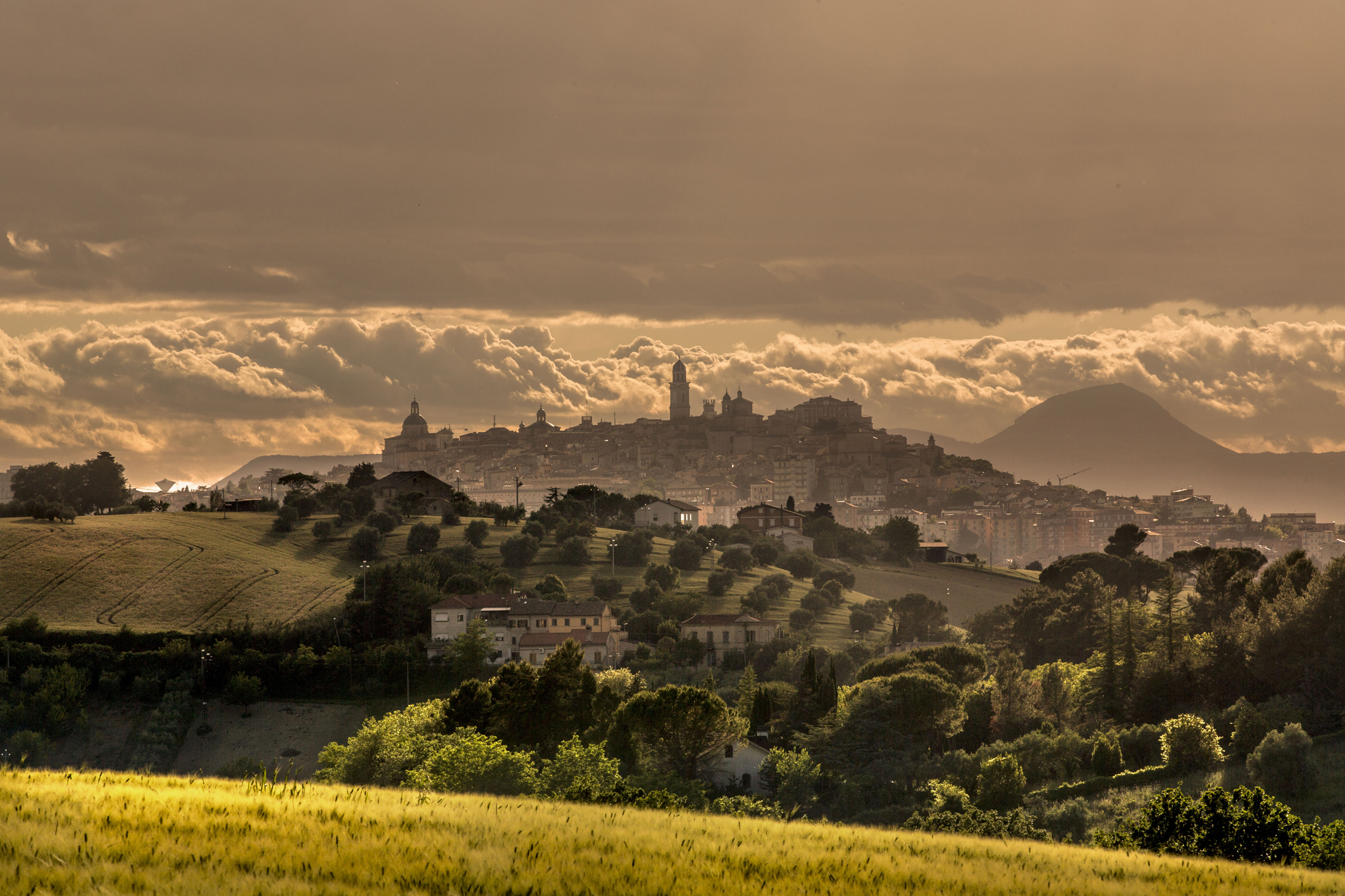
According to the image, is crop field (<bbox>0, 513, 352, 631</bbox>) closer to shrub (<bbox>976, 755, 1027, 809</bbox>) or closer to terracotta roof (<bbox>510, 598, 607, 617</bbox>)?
terracotta roof (<bbox>510, 598, 607, 617</bbox>)

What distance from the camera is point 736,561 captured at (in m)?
102

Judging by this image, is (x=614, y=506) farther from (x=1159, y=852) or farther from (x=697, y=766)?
(x=1159, y=852)

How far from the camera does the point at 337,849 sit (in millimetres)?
13125

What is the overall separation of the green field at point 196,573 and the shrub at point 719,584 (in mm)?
738

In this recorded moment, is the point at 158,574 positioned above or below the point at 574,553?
below

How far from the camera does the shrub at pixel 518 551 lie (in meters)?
97.2

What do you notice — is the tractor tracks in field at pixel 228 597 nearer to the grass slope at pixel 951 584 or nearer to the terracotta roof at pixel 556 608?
the terracotta roof at pixel 556 608

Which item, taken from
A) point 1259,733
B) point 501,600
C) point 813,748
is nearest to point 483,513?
point 501,600

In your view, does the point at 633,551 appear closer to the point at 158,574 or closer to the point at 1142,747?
the point at 158,574

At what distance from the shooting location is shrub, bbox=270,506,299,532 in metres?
106

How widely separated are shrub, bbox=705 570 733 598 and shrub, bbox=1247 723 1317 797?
52.8m

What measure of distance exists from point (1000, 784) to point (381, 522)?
72.1 m

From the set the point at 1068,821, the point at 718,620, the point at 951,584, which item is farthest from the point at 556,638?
the point at 951,584

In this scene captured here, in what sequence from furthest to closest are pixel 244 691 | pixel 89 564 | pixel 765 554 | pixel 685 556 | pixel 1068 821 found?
pixel 765 554
pixel 685 556
pixel 89 564
pixel 244 691
pixel 1068 821
